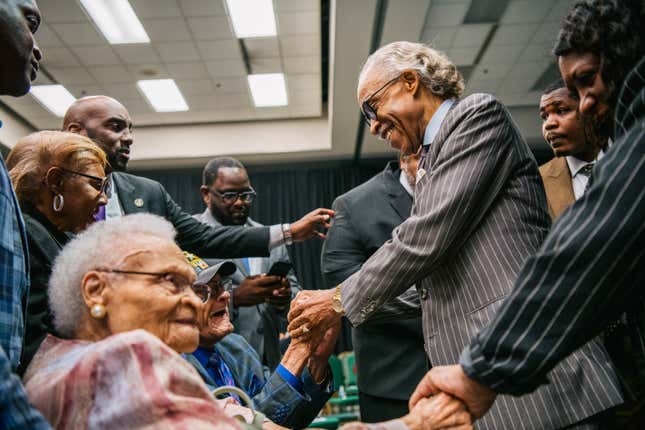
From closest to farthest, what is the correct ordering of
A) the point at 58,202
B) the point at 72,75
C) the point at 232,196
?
the point at 58,202
the point at 232,196
the point at 72,75

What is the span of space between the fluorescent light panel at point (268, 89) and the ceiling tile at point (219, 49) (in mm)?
600

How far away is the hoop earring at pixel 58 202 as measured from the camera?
5.51 feet

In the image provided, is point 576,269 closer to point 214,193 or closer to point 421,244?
point 421,244

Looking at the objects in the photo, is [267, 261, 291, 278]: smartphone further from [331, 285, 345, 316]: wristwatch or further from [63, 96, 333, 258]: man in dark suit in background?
[331, 285, 345, 316]: wristwatch

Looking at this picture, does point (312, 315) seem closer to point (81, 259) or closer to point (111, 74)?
point (81, 259)

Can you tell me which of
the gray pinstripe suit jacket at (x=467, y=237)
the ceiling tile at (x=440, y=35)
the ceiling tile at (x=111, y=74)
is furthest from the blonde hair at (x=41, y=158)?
the ceiling tile at (x=111, y=74)

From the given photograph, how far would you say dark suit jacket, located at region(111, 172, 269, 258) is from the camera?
2549mm

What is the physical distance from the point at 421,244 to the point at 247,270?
249 cm

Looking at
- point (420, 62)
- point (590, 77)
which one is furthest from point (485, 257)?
point (420, 62)

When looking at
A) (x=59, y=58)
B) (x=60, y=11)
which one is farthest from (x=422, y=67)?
(x=59, y=58)

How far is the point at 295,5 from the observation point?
562cm

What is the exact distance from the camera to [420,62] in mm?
1833

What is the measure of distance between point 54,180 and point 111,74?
221 inches

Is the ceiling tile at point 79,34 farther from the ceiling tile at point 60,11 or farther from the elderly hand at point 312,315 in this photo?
the elderly hand at point 312,315
